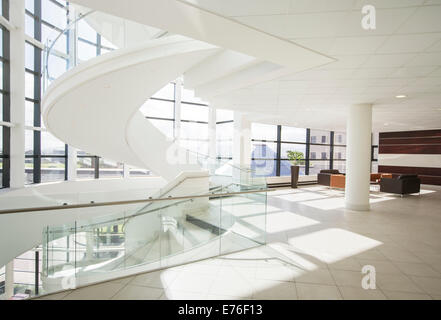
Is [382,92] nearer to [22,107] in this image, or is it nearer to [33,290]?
[33,290]

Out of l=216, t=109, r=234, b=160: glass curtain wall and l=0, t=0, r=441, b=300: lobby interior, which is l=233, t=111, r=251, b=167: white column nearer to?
l=0, t=0, r=441, b=300: lobby interior

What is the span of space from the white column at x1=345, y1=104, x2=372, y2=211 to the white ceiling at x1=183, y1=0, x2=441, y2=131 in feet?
1.81

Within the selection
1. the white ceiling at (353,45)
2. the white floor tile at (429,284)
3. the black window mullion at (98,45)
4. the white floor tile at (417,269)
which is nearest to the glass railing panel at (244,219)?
the white floor tile at (417,269)

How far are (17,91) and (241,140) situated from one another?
8748 mm

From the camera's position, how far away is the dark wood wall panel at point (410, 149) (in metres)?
14.4

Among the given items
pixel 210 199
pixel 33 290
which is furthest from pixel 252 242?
pixel 33 290

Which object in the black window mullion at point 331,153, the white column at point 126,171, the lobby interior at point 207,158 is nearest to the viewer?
the lobby interior at point 207,158

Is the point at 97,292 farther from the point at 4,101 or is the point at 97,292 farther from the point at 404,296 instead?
the point at 4,101

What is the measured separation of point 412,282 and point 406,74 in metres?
3.73

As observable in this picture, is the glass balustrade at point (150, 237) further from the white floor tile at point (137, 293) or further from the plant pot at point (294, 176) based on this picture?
the plant pot at point (294, 176)

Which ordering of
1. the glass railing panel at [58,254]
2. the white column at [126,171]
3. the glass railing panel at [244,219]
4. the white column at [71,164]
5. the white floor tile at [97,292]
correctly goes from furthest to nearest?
the white column at [126,171] < the white column at [71,164] < the glass railing panel at [244,219] < the glass railing panel at [58,254] < the white floor tile at [97,292]

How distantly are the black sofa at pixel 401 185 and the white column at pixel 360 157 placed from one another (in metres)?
3.85

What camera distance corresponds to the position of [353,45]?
11.7 ft
